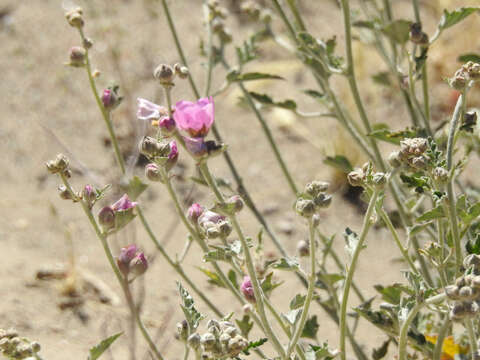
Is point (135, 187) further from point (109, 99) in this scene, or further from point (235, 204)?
point (235, 204)

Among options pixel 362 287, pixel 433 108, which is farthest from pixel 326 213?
pixel 433 108

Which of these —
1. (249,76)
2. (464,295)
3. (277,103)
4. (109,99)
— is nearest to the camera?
(464,295)

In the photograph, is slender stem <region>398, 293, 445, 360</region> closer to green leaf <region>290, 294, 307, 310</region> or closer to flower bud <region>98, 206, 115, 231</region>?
green leaf <region>290, 294, 307, 310</region>

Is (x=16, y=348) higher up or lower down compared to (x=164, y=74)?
lower down

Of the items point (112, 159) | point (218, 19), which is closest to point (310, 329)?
point (218, 19)

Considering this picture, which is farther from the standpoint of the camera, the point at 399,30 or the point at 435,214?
the point at 399,30

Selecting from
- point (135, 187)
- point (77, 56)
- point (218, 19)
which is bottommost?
point (135, 187)

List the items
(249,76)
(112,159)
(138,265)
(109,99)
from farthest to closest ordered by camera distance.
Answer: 1. (112,159)
2. (249,76)
3. (109,99)
4. (138,265)

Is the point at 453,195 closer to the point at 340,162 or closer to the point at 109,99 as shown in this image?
the point at 340,162
